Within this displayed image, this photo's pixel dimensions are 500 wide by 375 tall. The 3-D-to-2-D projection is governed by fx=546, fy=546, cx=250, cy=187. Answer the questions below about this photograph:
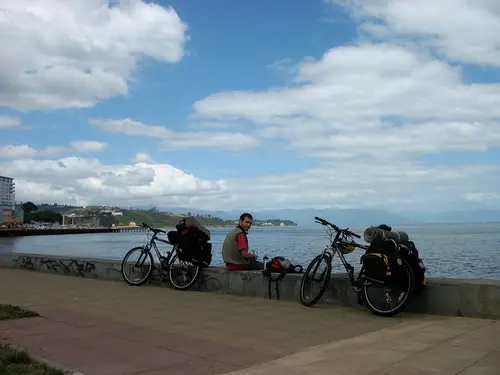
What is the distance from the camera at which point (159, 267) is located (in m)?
11.4

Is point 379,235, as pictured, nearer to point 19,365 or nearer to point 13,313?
point 19,365

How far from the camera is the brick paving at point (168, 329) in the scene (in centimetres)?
535

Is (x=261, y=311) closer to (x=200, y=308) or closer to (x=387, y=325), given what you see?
(x=200, y=308)

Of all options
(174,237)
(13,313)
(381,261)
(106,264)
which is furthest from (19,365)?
(106,264)

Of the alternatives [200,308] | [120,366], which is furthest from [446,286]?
[120,366]

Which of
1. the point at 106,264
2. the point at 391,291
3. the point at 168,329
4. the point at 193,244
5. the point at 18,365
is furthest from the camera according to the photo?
the point at 106,264

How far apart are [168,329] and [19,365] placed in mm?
2217

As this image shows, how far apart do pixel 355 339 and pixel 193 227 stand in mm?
5247

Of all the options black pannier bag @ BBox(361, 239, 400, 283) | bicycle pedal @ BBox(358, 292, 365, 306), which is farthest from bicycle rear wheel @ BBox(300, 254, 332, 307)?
black pannier bag @ BBox(361, 239, 400, 283)

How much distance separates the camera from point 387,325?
23.1ft

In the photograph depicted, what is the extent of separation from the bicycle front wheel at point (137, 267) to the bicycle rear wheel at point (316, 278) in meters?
3.95

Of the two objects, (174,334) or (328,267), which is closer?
(174,334)

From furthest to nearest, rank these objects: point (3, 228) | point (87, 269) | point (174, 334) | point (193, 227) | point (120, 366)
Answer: point (3, 228) → point (87, 269) → point (193, 227) → point (174, 334) → point (120, 366)

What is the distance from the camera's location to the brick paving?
5352mm
